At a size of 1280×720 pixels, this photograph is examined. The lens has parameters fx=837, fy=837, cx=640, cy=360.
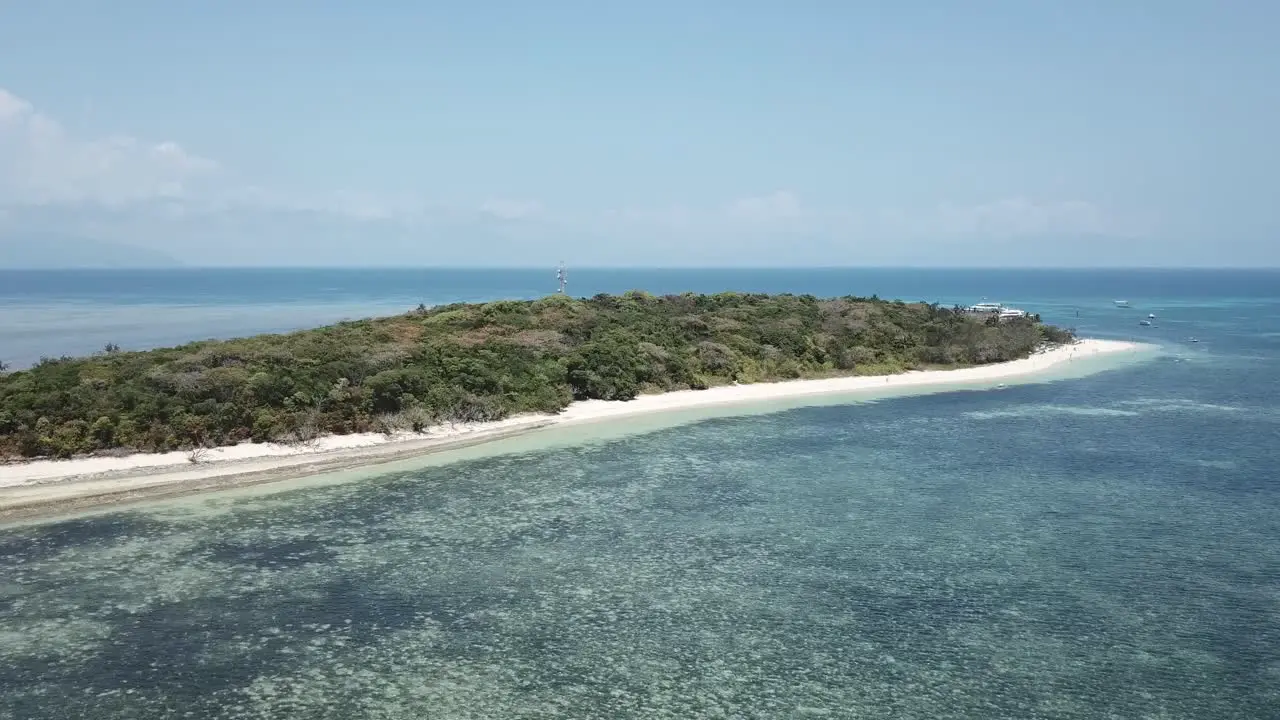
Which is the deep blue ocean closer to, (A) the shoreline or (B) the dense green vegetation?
(A) the shoreline

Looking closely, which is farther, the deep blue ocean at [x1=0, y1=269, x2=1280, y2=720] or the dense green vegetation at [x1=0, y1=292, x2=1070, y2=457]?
the dense green vegetation at [x1=0, y1=292, x2=1070, y2=457]

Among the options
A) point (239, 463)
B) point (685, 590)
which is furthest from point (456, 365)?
point (685, 590)

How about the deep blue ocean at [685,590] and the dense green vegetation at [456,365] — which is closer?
the deep blue ocean at [685,590]

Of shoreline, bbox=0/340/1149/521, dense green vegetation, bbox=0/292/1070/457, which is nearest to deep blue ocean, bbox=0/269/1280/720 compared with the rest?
shoreline, bbox=0/340/1149/521

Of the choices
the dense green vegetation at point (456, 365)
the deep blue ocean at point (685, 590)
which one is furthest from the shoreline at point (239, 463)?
the deep blue ocean at point (685, 590)

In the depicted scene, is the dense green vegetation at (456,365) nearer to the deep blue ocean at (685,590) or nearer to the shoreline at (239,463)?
the shoreline at (239,463)
